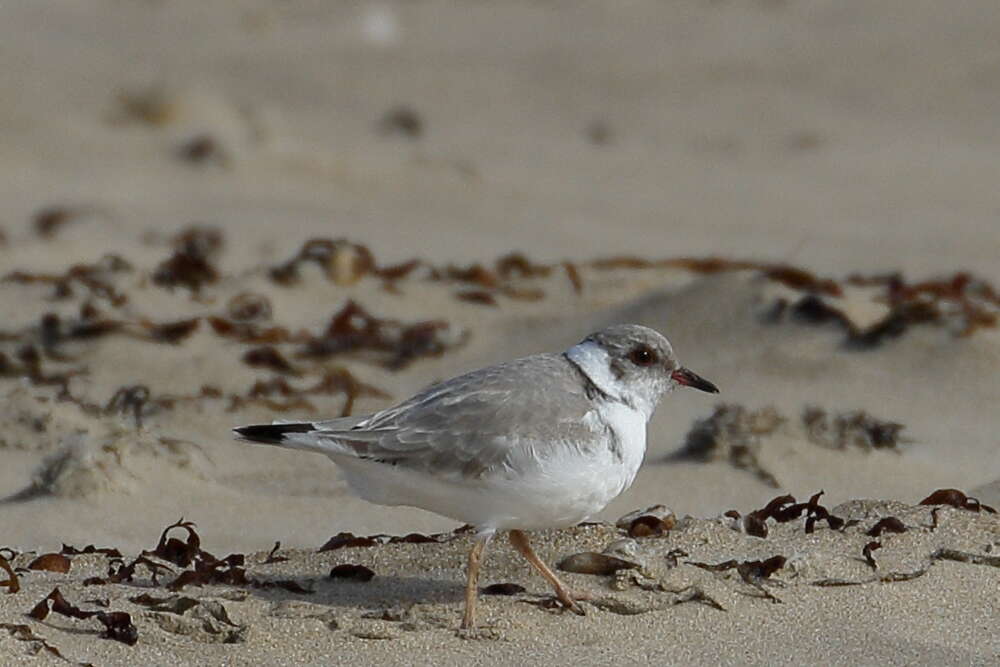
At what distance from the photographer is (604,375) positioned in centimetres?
450

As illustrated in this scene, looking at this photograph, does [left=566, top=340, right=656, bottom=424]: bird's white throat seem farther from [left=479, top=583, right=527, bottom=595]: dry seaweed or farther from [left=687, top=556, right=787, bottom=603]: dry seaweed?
[left=479, top=583, right=527, bottom=595]: dry seaweed

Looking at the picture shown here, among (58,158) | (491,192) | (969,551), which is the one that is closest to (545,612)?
(969,551)

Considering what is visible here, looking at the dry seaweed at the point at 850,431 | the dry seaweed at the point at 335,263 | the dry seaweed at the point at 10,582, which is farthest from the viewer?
the dry seaweed at the point at 335,263

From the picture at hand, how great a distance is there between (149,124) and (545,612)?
9.58m

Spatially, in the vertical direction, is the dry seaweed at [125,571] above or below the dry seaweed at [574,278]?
below

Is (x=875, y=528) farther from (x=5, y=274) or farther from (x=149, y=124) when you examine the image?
(x=149, y=124)

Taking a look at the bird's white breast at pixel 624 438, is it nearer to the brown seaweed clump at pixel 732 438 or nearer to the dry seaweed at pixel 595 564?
the dry seaweed at pixel 595 564

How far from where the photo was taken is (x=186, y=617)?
3988 millimetres

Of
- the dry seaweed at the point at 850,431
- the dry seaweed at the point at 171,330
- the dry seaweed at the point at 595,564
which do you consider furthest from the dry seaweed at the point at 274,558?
the dry seaweed at the point at 171,330

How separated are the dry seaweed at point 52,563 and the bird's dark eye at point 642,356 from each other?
5.57 ft

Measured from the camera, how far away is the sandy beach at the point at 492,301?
4270 millimetres

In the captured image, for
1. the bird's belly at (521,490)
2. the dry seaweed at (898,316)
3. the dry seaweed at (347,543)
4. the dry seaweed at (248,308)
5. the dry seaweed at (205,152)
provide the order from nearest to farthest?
the bird's belly at (521,490)
the dry seaweed at (347,543)
the dry seaweed at (898,316)
the dry seaweed at (248,308)
the dry seaweed at (205,152)

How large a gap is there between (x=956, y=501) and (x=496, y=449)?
1.59 meters

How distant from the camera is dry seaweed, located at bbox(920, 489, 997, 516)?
4848mm
